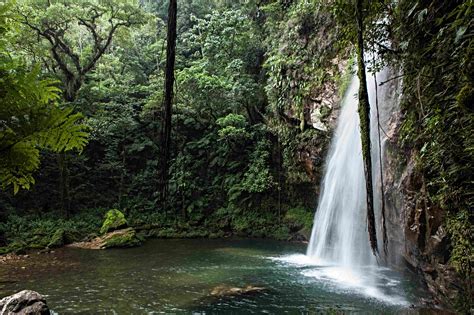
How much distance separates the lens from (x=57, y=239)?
42.2ft

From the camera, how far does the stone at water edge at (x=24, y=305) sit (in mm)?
5102

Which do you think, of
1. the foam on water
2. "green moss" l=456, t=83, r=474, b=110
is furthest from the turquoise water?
"green moss" l=456, t=83, r=474, b=110

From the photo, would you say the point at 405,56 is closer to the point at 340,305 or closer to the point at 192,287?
the point at 340,305

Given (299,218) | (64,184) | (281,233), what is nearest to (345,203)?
(299,218)

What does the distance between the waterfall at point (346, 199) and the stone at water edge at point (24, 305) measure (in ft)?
24.7

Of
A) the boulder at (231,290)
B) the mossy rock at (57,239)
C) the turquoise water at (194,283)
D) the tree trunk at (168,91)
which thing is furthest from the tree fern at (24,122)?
the mossy rock at (57,239)

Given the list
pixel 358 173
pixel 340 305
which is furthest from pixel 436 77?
pixel 358 173

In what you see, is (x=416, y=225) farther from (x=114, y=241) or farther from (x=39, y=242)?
(x=39, y=242)

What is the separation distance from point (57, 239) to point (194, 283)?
7.66 m

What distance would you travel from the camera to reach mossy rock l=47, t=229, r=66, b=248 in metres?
12.6

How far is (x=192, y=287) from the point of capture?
25.2ft

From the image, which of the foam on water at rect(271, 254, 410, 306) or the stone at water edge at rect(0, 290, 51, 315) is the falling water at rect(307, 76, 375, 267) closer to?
the foam on water at rect(271, 254, 410, 306)

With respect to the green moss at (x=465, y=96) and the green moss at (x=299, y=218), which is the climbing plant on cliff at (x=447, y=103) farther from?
the green moss at (x=299, y=218)

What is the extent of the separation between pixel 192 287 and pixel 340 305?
3.30 metres
